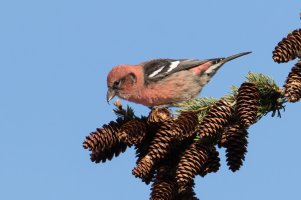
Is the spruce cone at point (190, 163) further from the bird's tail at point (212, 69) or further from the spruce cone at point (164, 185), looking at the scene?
→ the bird's tail at point (212, 69)

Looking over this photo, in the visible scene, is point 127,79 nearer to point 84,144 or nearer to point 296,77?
point 84,144

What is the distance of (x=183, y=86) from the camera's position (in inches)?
242

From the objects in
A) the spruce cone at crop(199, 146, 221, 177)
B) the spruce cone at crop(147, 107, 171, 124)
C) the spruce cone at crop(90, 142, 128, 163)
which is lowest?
the spruce cone at crop(199, 146, 221, 177)

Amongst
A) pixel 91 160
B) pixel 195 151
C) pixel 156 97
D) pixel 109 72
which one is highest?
pixel 109 72

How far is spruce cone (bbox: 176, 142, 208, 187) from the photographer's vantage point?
3.01 m

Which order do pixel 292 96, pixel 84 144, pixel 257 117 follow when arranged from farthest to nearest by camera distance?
pixel 84 144 → pixel 257 117 → pixel 292 96

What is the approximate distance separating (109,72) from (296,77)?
11.5 ft

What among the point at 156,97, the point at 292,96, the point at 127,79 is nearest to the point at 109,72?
the point at 127,79

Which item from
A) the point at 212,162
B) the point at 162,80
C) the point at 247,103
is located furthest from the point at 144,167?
the point at 162,80

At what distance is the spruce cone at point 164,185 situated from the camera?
10.5 feet

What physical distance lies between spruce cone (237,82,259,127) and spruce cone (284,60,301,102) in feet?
0.69

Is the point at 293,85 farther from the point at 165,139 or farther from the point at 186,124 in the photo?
the point at 165,139

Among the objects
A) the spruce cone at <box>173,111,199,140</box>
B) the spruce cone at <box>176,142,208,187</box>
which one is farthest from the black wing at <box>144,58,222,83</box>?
the spruce cone at <box>176,142,208,187</box>

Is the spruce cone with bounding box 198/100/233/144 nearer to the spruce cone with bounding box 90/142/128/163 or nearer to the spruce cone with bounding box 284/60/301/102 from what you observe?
the spruce cone with bounding box 284/60/301/102
